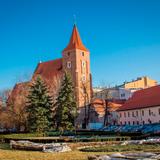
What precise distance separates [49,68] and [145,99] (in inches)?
1881

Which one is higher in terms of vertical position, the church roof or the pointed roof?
the pointed roof

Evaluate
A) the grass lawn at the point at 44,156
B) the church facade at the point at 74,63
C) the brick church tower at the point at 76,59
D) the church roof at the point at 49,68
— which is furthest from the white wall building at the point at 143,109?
the grass lawn at the point at 44,156

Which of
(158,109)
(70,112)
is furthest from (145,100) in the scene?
(70,112)

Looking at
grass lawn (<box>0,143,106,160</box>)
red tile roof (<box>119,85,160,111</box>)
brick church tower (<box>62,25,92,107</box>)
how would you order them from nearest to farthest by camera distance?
grass lawn (<box>0,143,106,160</box>), red tile roof (<box>119,85,160,111</box>), brick church tower (<box>62,25,92,107</box>)

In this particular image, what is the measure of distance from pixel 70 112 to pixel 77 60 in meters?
43.9

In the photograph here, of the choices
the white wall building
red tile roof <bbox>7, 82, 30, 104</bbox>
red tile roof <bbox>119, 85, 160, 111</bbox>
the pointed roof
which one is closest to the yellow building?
the pointed roof

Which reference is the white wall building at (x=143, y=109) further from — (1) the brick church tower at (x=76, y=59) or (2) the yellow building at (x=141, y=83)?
(2) the yellow building at (x=141, y=83)

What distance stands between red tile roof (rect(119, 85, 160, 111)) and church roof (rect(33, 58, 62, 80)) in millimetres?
35913

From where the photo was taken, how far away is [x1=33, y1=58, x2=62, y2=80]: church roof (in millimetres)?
103125

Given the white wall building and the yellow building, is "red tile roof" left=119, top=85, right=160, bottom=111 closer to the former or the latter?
the white wall building

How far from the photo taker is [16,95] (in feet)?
205

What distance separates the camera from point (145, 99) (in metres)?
65.3

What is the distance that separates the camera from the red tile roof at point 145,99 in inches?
2416

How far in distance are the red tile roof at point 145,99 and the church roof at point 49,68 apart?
35913 millimetres
